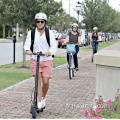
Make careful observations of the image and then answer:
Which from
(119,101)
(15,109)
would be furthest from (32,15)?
(119,101)

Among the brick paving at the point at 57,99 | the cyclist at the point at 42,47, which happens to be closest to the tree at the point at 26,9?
the brick paving at the point at 57,99

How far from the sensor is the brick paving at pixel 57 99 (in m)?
6.51

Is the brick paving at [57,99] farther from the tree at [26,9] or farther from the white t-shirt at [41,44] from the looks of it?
the tree at [26,9]

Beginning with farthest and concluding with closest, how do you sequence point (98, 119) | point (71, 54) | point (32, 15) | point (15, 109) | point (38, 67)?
1. point (32, 15)
2. point (71, 54)
3. point (15, 109)
4. point (38, 67)
5. point (98, 119)

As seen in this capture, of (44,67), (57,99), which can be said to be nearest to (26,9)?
(57,99)

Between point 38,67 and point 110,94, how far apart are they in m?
1.34

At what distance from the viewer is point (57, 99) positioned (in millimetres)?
7926

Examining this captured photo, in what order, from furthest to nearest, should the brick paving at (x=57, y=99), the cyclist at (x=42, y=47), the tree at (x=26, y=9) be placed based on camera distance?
1. the tree at (x=26, y=9)
2. the brick paving at (x=57, y=99)
3. the cyclist at (x=42, y=47)

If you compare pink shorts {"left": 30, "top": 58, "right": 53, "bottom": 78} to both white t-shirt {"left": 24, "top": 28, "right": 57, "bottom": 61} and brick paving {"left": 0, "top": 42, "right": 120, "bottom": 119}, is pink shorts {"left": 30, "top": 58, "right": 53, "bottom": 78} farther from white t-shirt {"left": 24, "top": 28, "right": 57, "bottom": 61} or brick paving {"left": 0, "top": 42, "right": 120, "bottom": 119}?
brick paving {"left": 0, "top": 42, "right": 120, "bottom": 119}

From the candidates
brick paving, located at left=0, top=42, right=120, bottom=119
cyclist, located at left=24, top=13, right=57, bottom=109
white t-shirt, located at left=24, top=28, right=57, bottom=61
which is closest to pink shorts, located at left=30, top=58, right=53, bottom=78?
cyclist, located at left=24, top=13, right=57, bottom=109

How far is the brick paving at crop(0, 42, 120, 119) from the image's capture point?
6512 millimetres

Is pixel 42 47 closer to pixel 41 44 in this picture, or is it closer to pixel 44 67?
pixel 41 44

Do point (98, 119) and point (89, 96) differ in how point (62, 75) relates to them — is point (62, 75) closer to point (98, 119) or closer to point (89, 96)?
point (89, 96)

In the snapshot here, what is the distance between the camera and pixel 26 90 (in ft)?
29.8
